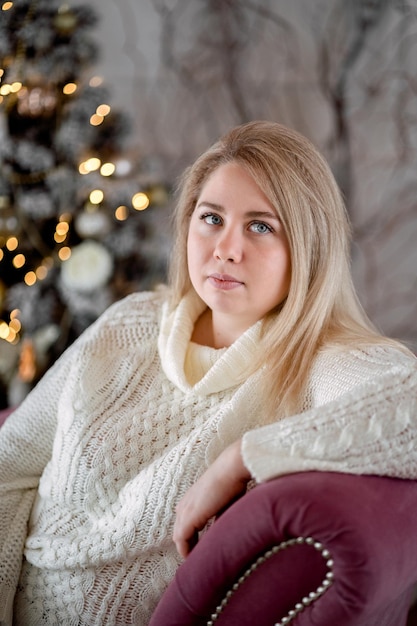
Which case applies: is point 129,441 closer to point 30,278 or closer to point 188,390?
point 188,390

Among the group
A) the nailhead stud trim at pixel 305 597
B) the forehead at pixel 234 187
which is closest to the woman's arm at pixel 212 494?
the nailhead stud trim at pixel 305 597

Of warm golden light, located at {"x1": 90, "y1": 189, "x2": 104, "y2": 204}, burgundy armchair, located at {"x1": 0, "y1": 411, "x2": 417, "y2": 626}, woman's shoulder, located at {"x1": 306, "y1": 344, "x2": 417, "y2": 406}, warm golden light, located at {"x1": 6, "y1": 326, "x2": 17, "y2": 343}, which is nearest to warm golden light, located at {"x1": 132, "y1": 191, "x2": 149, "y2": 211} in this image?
warm golden light, located at {"x1": 90, "y1": 189, "x2": 104, "y2": 204}

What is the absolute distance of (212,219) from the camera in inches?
57.4

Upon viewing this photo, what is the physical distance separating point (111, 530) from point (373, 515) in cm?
56

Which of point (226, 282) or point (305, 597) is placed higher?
point (226, 282)

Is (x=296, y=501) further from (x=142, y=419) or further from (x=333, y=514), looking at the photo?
(x=142, y=419)

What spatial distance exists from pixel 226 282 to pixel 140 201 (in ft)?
3.38

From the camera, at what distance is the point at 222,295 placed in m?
1.40

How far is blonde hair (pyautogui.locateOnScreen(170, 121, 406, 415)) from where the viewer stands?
138 centimetres

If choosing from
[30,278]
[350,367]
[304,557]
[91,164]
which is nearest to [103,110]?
[91,164]

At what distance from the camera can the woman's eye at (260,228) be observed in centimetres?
139

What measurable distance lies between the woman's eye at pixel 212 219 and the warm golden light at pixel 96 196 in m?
0.93

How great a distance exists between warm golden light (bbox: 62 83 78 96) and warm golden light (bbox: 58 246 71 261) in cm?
50

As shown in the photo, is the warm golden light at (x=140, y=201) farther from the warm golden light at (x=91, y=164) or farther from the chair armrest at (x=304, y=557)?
the chair armrest at (x=304, y=557)
